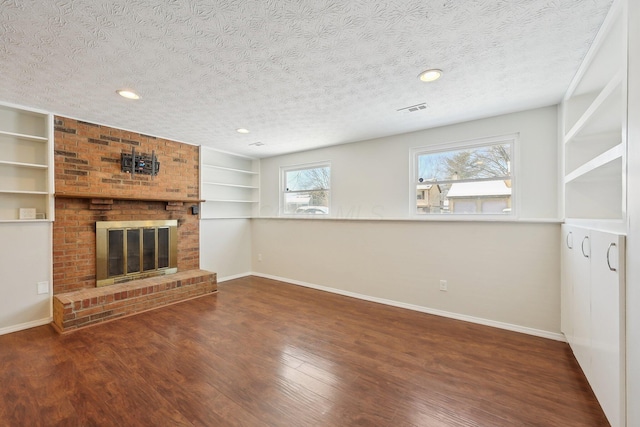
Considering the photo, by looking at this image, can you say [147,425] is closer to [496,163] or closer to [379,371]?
[379,371]

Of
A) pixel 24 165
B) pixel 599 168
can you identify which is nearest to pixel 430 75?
pixel 599 168

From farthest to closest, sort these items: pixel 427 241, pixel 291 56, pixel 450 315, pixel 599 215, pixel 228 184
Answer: pixel 228 184
pixel 427 241
pixel 450 315
pixel 599 215
pixel 291 56

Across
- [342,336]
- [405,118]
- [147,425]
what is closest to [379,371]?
[342,336]

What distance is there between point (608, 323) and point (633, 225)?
608 millimetres

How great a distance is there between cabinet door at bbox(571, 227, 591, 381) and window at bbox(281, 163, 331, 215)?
3126 millimetres

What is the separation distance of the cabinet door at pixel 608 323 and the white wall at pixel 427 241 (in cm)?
115

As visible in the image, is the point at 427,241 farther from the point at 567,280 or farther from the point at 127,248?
the point at 127,248

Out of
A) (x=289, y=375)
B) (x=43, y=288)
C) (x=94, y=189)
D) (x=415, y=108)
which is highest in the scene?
(x=415, y=108)

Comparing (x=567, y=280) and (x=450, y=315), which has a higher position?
(x=567, y=280)

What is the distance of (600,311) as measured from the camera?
1.64 meters

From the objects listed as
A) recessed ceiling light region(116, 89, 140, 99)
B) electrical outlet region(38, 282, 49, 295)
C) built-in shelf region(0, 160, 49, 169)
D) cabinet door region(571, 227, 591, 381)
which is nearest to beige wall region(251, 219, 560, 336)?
cabinet door region(571, 227, 591, 381)

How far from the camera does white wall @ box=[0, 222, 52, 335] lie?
2.86 metres

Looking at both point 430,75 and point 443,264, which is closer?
point 430,75

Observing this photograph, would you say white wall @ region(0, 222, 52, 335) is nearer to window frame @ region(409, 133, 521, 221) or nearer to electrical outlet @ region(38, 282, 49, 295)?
electrical outlet @ region(38, 282, 49, 295)
